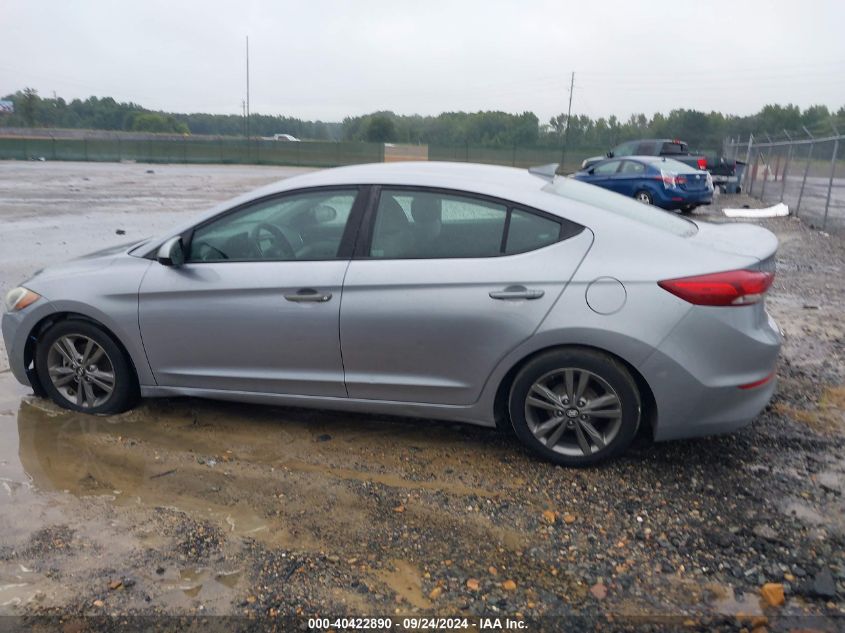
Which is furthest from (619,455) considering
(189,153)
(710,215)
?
(189,153)

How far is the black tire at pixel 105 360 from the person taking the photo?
4461mm

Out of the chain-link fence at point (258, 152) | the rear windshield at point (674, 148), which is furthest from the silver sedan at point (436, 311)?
the chain-link fence at point (258, 152)

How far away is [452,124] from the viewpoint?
258ft

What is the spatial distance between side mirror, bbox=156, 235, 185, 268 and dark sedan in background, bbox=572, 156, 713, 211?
1405cm

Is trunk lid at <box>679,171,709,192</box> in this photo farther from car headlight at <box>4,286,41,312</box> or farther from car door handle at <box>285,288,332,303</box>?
car headlight at <box>4,286,41,312</box>

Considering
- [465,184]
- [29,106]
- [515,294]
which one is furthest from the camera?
[29,106]

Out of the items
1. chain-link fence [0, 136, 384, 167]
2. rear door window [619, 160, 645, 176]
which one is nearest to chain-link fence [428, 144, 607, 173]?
chain-link fence [0, 136, 384, 167]

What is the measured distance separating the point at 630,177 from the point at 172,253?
51.0ft

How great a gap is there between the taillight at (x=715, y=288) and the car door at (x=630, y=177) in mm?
14703

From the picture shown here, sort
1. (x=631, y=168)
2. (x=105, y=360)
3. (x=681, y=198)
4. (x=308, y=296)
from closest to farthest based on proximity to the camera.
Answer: (x=308, y=296) → (x=105, y=360) → (x=681, y=198) → (x=631, y=168)

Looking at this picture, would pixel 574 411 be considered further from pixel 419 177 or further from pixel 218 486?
pixel 218 486

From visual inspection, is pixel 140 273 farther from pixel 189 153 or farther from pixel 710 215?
pixel 189 153

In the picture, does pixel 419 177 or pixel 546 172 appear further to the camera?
pixel 546 172

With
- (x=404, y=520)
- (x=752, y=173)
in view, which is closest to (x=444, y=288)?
(x=404, y=520)
